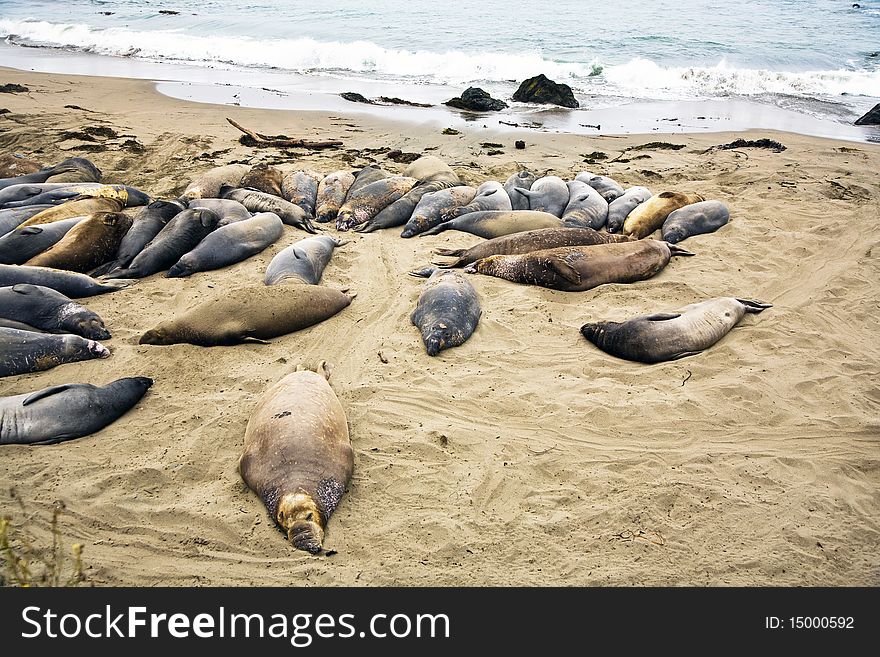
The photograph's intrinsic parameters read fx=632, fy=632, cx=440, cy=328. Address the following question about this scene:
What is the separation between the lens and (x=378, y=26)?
24.4 metres

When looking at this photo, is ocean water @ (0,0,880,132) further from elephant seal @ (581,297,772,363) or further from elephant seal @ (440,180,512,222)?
elephant seal @ (581,297,772,363)

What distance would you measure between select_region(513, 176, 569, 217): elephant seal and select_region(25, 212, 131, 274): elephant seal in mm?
4923

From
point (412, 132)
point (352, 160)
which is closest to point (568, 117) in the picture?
point (412, 132)

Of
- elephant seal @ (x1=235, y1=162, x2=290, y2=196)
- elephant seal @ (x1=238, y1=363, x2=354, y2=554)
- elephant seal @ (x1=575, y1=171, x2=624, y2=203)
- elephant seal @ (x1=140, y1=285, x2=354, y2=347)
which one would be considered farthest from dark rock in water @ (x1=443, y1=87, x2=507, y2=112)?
elephant seal @ (x1=238, y1=363, x2=354, y2=554)

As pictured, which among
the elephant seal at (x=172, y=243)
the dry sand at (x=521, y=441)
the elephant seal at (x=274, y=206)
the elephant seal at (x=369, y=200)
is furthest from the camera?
the elephant seal at (x=369, y=200)

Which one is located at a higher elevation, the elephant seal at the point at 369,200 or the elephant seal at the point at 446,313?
the elephant seal at the point at 369,200

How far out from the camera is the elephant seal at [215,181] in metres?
8.36

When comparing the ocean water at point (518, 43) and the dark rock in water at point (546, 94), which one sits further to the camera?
the ocean water at point (518, 43)

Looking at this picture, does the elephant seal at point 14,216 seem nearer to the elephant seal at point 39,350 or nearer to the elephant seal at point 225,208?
the elephant seal at point 225,208

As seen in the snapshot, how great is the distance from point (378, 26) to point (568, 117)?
45.1 ft

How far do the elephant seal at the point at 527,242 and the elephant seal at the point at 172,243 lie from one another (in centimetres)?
264

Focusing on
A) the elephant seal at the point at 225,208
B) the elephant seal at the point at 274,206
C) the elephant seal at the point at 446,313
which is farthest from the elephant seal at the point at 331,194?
the elephant seal at the point at 446,313

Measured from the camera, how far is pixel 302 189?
8.67m

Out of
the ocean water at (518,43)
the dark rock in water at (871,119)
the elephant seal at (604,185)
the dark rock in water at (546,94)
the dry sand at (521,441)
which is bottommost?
the dry sand at (521,441)
